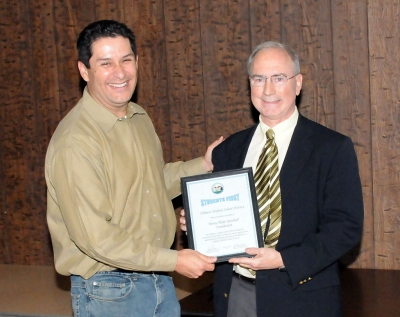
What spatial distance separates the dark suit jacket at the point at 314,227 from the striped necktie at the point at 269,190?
28 mm

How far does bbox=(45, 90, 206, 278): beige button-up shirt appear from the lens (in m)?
2.43

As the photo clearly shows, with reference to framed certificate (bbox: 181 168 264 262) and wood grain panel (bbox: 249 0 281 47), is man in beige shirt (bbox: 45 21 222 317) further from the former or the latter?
wood grain panel (bbox: 249 0 281 47)

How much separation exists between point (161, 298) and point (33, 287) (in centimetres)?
265

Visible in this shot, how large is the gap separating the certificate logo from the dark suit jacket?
23 centimetres

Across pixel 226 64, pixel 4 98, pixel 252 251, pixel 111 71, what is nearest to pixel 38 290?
pixel 4 98

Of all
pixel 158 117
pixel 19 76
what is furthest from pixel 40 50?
pixel 158 117

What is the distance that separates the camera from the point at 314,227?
240cm

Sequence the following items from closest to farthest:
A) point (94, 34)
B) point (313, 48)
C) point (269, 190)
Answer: point (269, 190)
point (94, 34)
point (313, 48)

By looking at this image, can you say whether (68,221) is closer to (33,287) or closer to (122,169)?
(122,169)

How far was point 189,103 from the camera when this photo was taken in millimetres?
4820

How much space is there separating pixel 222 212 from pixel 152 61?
2624mm

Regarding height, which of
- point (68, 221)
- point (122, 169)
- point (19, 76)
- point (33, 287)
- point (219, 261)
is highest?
point (19, 76)

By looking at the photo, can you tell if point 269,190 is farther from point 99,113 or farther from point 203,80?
point 203,80

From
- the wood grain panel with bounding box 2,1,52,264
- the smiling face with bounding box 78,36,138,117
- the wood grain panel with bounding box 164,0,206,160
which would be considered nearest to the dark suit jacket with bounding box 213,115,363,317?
the smiling face with bounding box 78,36,138,117
